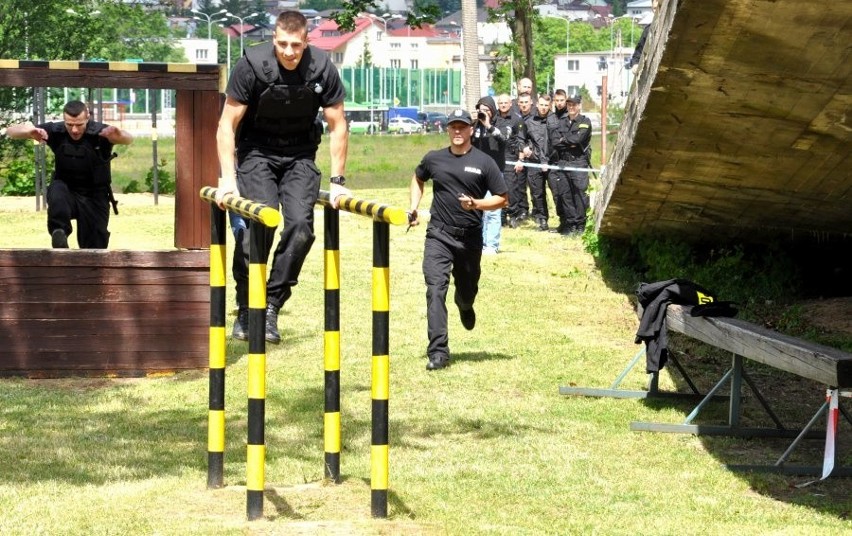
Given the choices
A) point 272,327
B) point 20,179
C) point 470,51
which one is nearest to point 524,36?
point 470,51

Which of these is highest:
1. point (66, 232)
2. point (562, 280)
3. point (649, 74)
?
point (649, 74)

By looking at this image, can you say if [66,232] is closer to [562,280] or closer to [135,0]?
[562,280]

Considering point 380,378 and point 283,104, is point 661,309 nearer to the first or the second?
point 283,104

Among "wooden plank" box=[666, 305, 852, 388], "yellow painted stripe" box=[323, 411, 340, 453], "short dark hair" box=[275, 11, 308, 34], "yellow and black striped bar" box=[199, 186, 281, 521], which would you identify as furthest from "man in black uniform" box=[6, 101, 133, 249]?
"yellow and black striped bar" box=[199, 186, 281, 521]

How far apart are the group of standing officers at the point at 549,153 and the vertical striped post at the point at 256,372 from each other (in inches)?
571

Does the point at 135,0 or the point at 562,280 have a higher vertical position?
the point at 135,0

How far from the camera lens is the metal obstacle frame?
5867mm

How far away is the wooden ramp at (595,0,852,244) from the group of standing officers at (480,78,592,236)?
618 cm

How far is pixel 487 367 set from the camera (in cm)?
1076

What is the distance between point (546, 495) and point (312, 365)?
3.96 meters

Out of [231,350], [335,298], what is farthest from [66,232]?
[335,298]

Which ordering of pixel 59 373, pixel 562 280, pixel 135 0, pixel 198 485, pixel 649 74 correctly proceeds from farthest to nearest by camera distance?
pixel 135 0 < pixel 562 280 < pixel 59 373 < pixel 649 74 < pixel 198 485

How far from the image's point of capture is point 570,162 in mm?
20781

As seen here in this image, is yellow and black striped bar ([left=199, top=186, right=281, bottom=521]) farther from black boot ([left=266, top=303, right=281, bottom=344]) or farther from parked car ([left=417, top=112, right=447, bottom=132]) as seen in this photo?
parked car ([left=417, top=112, right=447, bottom=132])
